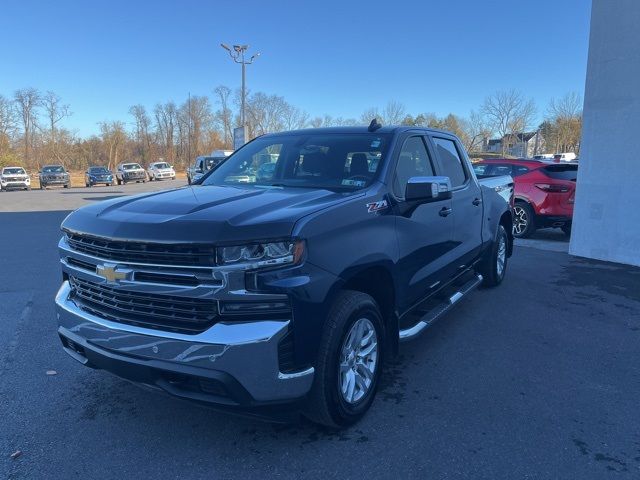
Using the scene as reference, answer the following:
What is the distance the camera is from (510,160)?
37.3ft

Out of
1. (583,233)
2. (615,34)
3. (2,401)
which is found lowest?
(2,401)

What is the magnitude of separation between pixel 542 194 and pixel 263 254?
30.5 feet

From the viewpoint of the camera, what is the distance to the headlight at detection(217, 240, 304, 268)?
8.02ft

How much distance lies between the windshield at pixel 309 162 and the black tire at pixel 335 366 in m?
0.90

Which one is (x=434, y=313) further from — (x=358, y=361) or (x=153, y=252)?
(x=153, y=252)

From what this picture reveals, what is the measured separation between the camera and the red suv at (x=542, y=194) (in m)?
10.1

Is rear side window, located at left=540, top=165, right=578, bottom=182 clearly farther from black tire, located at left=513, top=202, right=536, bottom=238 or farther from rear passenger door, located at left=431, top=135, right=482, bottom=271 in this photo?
rear passenger door, located at left=431, top=135, right=482, bottom=271

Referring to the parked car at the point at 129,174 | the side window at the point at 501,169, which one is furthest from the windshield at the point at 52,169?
the side window at the point at 501,169

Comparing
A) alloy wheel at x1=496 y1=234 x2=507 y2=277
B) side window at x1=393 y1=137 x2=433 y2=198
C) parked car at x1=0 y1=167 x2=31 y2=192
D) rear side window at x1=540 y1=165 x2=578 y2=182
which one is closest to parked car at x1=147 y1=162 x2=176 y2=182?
parked car at x1=0 y1=167 x2=31 y2=192

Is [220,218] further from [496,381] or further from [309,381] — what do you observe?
[496,381]

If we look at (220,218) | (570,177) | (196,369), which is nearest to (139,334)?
(196,369)

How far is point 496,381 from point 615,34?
670 cm

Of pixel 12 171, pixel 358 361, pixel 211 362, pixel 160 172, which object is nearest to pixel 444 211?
pixel 358 361

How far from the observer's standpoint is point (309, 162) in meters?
3.96
